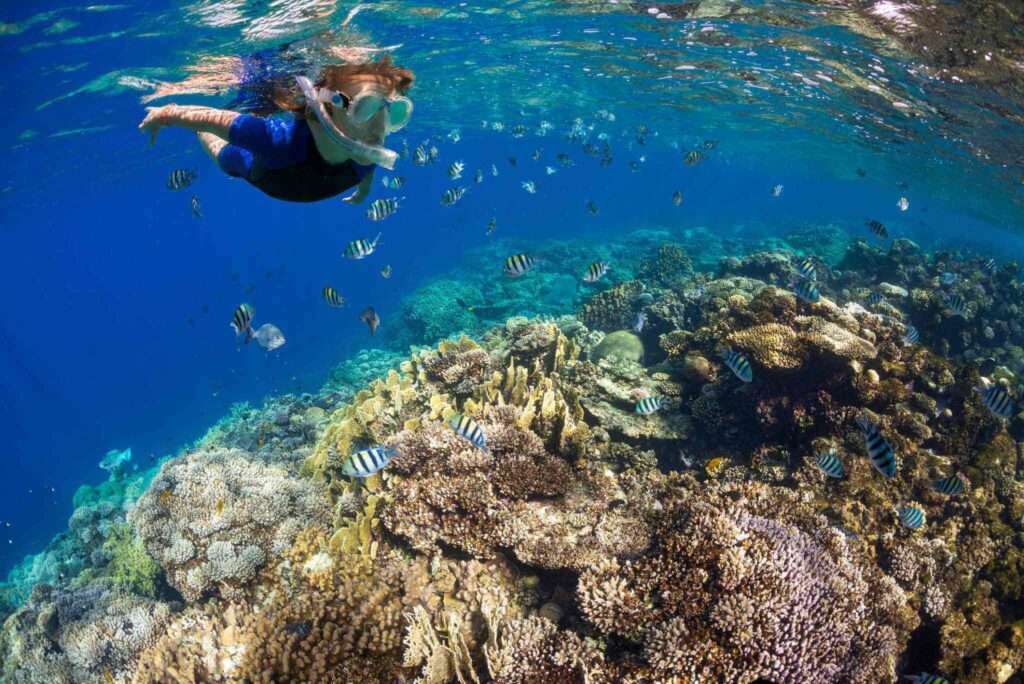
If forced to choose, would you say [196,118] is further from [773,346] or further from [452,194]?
[452,194]

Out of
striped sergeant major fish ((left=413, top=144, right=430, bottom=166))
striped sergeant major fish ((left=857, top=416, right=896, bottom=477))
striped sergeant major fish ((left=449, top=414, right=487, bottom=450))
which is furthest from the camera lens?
striped sergeant major fish ((left=413, top=144, right=430, bottom=166))

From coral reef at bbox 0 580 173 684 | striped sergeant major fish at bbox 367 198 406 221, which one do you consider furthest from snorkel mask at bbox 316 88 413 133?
striped sergeant major fish at bbox 367 198 406 221

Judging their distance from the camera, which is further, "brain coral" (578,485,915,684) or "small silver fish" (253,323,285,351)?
"small silver fish" (253,323,285,351)

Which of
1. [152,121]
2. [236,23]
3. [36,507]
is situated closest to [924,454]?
[152,121]

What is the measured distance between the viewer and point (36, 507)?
112 feet

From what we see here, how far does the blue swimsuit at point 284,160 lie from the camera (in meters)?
2.65

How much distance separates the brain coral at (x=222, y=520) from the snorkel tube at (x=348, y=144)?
530 cm

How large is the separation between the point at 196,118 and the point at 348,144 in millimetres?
1417

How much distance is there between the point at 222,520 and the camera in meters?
6.42

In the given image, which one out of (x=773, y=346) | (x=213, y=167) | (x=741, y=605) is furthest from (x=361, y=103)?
(x=213, y=167)

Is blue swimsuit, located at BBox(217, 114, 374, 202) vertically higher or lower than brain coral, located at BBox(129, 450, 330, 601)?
higher

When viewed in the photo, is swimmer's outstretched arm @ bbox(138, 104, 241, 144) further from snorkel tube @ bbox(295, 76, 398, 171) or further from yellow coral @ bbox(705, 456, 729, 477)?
yellow coral @ bbox(705, 456, 729, 477)

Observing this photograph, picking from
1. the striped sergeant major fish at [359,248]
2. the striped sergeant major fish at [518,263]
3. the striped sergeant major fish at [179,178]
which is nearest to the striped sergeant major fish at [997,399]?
the striped sergeant major fish at [518,263]

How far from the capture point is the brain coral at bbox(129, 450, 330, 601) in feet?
19.4
